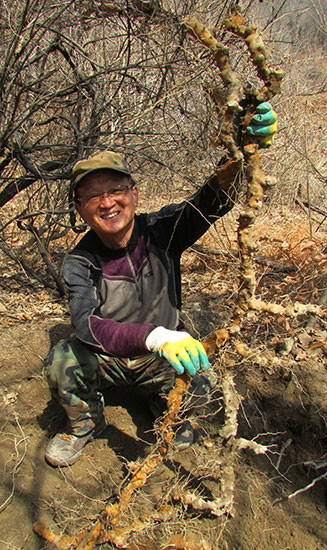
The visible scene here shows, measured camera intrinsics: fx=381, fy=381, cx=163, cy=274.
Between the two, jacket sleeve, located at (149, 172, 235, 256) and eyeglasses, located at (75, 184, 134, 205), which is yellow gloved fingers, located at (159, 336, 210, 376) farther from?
eyeglasses, located at (75, 184, 134, 205)

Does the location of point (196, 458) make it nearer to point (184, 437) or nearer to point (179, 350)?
point (184, 437)

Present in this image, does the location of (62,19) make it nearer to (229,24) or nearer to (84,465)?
(229,24)

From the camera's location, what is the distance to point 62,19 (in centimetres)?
268

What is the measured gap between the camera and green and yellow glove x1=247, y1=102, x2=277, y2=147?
1.38 meters

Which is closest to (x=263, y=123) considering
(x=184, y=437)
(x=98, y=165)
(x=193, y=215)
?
(x=193, y=215)

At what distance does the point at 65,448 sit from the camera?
1.93m

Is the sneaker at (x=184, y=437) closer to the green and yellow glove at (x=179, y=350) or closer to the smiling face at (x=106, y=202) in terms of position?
the green and yellow glove at (x=179, y=350)

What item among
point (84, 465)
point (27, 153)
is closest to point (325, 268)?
point (84, 465)

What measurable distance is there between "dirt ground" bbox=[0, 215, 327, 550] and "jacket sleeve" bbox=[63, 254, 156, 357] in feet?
1.25

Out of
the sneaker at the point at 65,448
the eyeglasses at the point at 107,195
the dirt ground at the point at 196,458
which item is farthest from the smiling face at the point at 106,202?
the sneaker at the point at 65,448

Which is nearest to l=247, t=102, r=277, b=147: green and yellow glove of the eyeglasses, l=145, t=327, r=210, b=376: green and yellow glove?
the eyeglasses

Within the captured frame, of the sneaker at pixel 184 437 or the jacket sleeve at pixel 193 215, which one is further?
the sneaker at pixel 184 437

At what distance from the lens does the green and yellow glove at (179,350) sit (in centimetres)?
142

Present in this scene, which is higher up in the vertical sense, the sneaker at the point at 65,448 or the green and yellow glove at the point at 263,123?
the green and yellow glove at the point at 263,123
